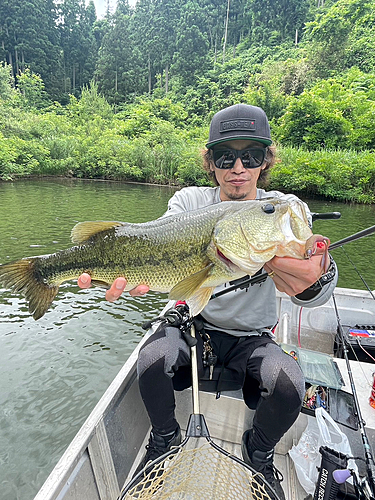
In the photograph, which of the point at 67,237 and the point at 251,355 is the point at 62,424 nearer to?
the point at 251,355

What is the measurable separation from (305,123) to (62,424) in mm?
27681

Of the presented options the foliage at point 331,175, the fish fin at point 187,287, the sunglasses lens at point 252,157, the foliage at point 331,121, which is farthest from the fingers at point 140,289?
the foliage at point 331,121

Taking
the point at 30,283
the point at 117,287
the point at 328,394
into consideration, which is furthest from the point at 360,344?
the point at 30,283

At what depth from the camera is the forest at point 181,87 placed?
24.2 metres

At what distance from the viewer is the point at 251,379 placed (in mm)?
2166

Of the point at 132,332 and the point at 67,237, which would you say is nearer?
the point at 132,332

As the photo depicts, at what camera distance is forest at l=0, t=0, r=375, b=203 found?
24.2 metres

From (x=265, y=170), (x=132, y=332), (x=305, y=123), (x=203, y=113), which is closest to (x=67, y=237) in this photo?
(x=132, y=332)

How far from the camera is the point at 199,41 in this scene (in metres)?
58.1

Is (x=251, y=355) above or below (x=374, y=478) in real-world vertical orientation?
above

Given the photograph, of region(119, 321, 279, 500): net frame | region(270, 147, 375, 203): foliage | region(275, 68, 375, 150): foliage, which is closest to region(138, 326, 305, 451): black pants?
region(119, 321, 279, 500): net frame

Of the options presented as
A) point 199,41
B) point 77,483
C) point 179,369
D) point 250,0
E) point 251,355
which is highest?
point 250,0

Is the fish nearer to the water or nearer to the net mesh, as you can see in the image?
the net mesh

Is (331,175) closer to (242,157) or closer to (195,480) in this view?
(242,157)
